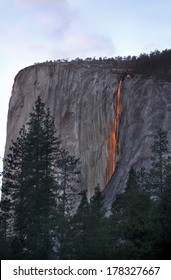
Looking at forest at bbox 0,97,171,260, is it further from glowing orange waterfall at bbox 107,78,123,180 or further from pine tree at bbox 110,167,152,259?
glowing orange waterfall at bbox 107,78,123,180

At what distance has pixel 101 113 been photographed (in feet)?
232

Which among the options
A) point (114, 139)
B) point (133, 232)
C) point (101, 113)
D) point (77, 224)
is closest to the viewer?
point (133, 232)

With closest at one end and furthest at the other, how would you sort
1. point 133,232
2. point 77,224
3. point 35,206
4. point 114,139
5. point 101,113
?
point 133,232
point 77,224
point 35,206
point 114,139
point 101,113

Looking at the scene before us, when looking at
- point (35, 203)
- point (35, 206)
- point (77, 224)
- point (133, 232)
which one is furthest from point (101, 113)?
point (133, 232)

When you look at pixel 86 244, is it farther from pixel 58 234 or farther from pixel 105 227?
pixel 58 234

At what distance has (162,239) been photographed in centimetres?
2462

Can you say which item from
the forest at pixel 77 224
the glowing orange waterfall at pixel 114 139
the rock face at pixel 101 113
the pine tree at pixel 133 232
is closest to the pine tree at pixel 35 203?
the forest at pixel 77 224


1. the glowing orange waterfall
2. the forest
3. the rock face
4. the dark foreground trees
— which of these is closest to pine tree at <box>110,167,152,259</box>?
the forest

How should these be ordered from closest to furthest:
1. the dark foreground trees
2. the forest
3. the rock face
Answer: the forest < the dark foreground trees < the rock face

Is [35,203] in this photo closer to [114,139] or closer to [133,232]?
[133,232]

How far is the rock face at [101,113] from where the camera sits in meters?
59.9

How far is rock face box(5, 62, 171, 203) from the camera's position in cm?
5994
